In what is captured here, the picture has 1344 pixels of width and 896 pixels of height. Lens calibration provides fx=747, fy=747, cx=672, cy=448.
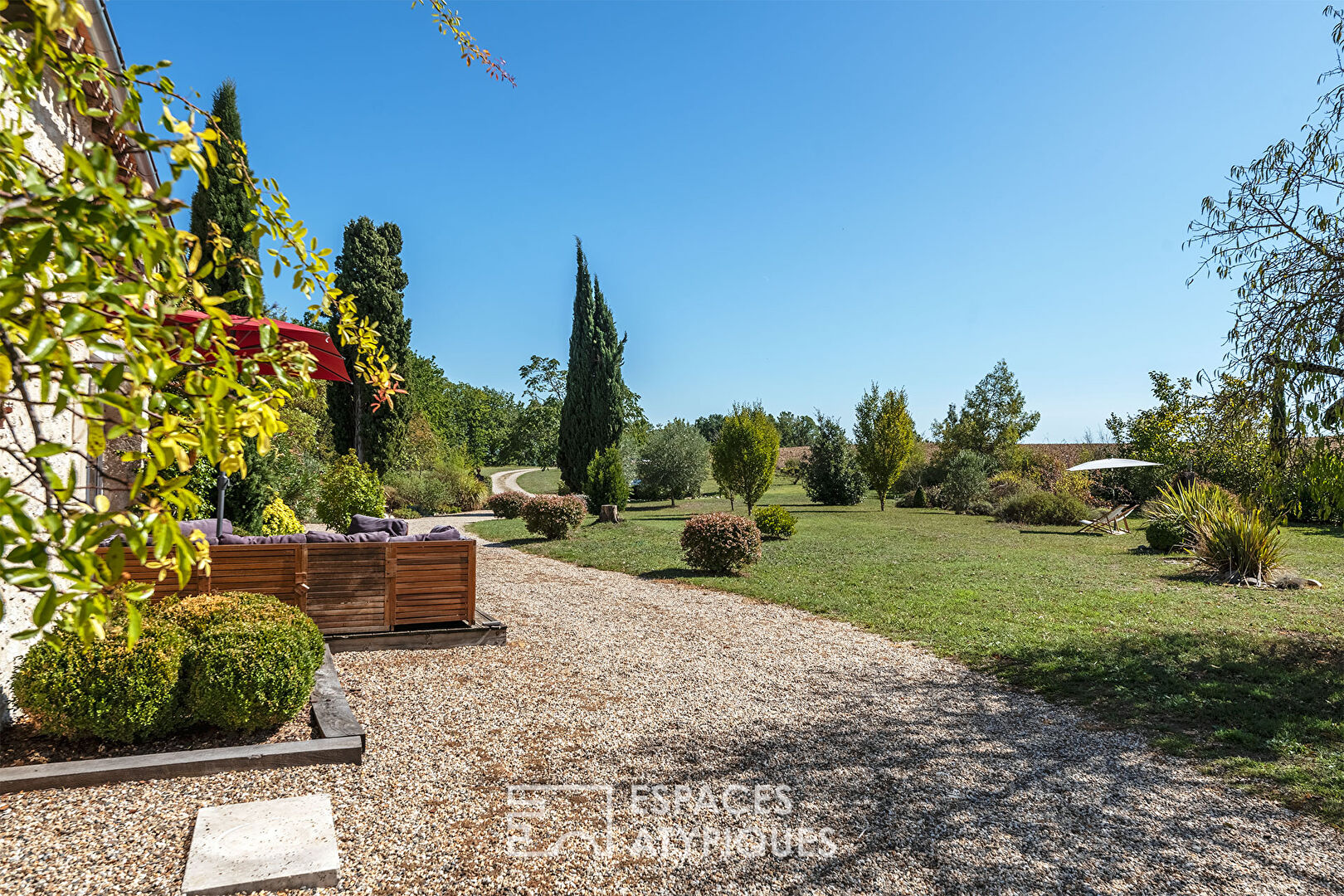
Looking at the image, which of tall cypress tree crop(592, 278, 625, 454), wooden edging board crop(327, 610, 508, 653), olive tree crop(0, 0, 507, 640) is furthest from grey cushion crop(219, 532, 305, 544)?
tall cypress tree crop(592, 278, 625, 454)

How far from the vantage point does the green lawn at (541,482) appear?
38625 millimetres

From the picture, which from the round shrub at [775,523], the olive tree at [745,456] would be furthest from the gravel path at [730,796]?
the olive tree at [745,456]

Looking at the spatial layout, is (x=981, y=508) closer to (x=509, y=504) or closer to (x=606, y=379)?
(x=606, y=379)

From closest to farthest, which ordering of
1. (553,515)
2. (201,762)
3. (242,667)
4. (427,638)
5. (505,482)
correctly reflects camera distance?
(201,762) < (242,667) < (427,638) < (553,515) < (505,482)

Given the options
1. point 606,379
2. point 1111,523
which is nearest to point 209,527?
point 606,379

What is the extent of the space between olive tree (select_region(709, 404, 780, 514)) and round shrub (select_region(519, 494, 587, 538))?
292 inches

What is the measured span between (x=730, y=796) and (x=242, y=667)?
2.86 meters

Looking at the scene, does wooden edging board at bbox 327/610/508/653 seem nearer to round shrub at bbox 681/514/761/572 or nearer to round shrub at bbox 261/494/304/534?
round shrub at bbox 681/514/761/572

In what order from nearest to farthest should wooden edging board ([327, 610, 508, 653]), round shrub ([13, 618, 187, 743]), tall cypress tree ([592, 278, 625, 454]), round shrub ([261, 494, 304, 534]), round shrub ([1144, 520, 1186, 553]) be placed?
round shrub ([13, 618, 187, 743]) → wooden edging board ([327, 610, 508, 653]) → round shrub ([261, 494, 304, 534]) → round shrub ([1144, 520, 1186, 553]) → tall cypress tree ([592, 278, 625, 454])

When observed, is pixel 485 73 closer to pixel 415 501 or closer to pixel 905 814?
pixel 905 814

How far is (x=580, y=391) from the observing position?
28.5 meters

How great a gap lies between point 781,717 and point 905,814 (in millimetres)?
1573

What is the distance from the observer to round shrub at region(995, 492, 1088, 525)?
24.6m

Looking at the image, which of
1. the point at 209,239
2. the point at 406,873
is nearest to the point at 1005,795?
the point at 406,873
